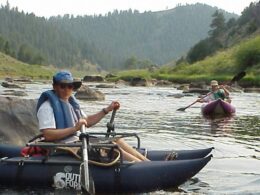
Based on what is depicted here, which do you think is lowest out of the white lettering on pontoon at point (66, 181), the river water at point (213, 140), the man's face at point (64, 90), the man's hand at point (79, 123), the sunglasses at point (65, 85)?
the river water at point (213, 140)

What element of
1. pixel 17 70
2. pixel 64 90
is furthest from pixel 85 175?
pixel 17 70

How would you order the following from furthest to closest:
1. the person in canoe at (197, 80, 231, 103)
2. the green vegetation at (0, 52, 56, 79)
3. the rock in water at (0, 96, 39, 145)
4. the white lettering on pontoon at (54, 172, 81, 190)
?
the green vegetation at (0, 52, 56, 79) → the person in canoe at (197, 80, 231, 103) → the rock in water at (0, 96, 39, 145) → the white lettering on pontoon at (54, 172, 81, 190)


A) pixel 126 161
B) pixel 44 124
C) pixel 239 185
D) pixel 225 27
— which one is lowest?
pixel 239 185

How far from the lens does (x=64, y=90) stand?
301 inches

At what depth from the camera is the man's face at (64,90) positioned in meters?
7.56

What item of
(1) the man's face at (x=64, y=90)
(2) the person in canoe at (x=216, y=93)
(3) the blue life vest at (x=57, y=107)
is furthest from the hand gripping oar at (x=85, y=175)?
(2) the person in canoe at (x=216, y=93)

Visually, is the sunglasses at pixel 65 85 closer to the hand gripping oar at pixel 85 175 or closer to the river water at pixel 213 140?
the hand gripping oar at pixel 85 175

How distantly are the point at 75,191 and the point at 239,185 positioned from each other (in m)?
2.77

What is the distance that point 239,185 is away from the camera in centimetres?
843

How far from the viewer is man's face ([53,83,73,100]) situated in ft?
24.8

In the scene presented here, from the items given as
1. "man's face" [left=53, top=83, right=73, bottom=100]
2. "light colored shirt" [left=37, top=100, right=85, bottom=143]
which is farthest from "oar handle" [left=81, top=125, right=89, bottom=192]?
"man's face" [left=53, top=83, right=73, bottom=100]

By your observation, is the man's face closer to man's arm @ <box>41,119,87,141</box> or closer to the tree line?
man's arm @ <box>41,119,87,141</box>

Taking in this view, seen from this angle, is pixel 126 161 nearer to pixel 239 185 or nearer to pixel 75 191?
pixel 75 191

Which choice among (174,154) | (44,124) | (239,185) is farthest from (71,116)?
(239,185)
